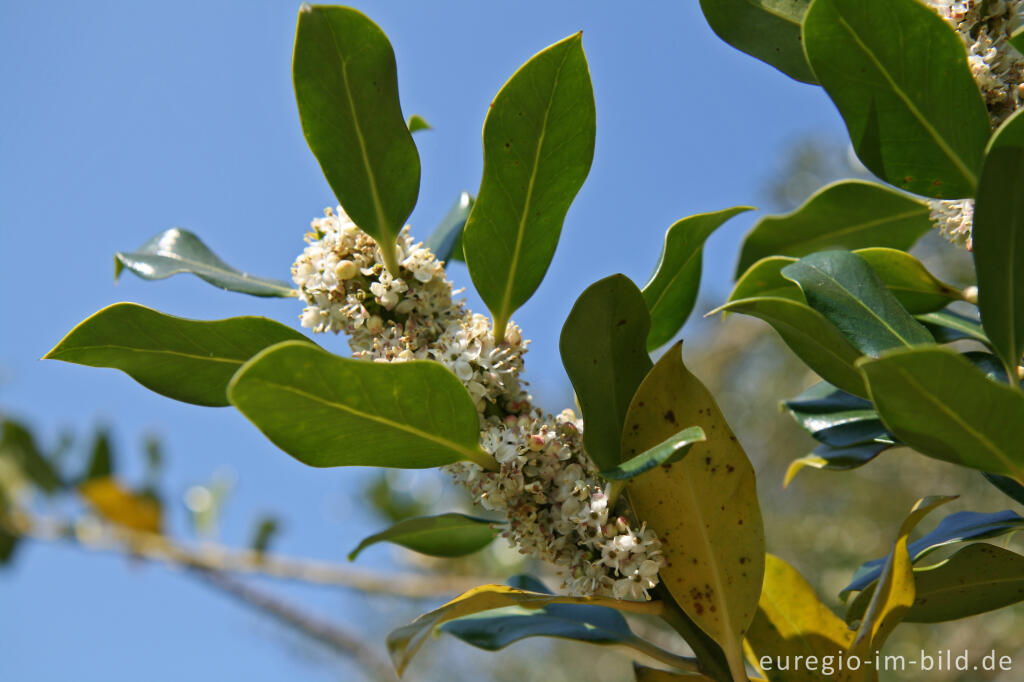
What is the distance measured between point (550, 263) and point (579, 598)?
409mm

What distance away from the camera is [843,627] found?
3.40 feet

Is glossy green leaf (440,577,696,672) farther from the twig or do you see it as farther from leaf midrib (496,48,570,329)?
the twig

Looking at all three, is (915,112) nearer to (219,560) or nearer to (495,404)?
(495,404)

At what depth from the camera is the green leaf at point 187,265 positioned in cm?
114

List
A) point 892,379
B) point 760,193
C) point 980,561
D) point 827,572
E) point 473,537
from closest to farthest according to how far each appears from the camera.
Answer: point 892,379
point 980,561
point 473,537
point 827,572
point 760,193

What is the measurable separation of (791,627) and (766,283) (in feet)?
1.51

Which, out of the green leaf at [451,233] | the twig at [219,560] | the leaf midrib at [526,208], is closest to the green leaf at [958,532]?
the leaf midrib at [526,208]

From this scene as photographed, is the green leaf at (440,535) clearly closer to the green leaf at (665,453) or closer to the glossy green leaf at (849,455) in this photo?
the green leaf at (665,453)

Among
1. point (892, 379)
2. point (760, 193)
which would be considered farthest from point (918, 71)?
point (760, 193)

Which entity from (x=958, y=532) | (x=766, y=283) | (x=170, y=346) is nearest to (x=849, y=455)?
(x=958, y=532)

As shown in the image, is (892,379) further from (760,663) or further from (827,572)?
(827,572)

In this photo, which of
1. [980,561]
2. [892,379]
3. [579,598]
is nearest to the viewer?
[892,379]

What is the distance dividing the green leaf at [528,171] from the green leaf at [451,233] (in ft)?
0.88

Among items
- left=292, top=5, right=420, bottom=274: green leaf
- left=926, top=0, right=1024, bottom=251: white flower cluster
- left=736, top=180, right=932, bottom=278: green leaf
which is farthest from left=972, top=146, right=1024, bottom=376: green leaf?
left=292, top=5, right=420, bottom=274: green leaf
